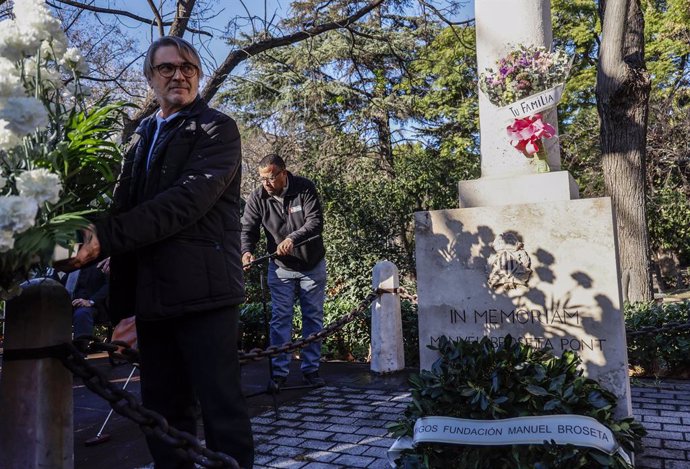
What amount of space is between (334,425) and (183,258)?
2610 mm

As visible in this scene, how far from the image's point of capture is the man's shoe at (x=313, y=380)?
5.70 meters

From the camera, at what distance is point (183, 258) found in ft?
7.35

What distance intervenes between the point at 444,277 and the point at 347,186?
5602mm

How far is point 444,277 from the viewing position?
369 cm

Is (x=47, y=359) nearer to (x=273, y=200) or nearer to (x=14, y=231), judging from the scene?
(x=14, y=231)

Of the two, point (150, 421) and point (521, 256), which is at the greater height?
point (521, 256)

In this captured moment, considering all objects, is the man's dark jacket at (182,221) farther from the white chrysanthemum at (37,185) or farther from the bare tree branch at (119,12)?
the bare tree branch at (119,12)

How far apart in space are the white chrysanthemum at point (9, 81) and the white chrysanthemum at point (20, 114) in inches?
1.6

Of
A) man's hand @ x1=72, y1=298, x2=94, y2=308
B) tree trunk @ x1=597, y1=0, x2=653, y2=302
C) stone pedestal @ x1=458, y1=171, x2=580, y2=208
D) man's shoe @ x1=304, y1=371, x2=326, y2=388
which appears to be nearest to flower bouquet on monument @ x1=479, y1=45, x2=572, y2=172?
stone pedestal @ x1=458, y1=171, x2=580, y2=208

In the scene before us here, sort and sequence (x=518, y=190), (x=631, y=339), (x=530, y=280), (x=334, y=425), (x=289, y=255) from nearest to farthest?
1. (x=530, y=280)
2. (x=518, y=190)
3. (x=334, y=425)
4. (x=289, y=255)
5. (x=631, y=339)

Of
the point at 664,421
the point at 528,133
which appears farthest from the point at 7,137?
the point at 664,421

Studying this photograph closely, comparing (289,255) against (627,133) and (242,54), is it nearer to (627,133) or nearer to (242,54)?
(242,54)

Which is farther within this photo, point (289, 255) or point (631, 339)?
point (631, 339)

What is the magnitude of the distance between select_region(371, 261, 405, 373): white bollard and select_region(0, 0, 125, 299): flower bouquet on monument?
14.3ft
